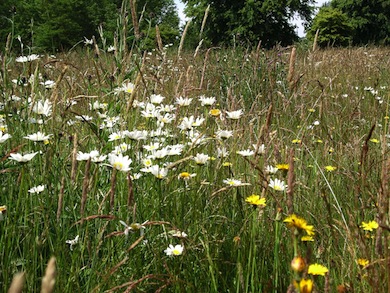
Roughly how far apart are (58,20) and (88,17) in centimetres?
197

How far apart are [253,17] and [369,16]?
8.28 m

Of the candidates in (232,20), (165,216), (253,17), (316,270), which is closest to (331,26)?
(253,17)

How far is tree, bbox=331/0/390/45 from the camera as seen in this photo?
23.4 metres

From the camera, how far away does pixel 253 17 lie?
63.0ft

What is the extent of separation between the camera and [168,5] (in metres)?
38.9

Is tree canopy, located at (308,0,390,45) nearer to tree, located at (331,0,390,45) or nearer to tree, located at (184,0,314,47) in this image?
tree, located at (331,0,390,45)

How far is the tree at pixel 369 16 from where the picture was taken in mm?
23422

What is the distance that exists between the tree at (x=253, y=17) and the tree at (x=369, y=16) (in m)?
3.69

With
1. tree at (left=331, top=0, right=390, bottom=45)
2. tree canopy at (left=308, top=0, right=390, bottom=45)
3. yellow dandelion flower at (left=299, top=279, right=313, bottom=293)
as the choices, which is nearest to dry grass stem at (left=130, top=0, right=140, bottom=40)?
yellow dandelion flower at (left=299, top=279, right=313, bottom=293)

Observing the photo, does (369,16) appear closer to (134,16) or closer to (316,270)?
(134,16)

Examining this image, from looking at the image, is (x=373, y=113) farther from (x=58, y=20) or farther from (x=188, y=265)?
(x=58, y=20)

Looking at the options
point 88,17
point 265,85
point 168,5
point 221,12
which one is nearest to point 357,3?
point 221,12

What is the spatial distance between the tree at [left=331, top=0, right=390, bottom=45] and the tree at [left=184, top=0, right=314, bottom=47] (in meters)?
3.69

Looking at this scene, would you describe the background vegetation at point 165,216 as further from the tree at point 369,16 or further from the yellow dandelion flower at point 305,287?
the tree at point 369,16
